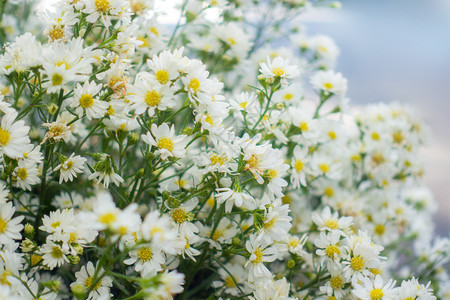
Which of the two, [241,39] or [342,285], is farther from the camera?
[241,39]

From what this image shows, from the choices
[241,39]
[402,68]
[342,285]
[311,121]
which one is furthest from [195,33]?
[402,68]

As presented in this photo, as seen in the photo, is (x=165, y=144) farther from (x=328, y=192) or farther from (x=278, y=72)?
(x=328, y=192)

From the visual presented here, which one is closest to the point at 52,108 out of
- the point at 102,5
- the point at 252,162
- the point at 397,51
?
the point at 102,5

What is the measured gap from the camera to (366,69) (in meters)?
1.64

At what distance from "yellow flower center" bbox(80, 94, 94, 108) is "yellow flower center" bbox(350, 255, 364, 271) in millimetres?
377

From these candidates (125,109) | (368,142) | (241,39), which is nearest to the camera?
(125,109)

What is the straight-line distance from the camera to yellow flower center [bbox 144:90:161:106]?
0.46 metres

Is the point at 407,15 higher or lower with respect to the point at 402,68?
higher

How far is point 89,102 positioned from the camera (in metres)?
0.48

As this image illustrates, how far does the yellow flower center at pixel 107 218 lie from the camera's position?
0.36 metres

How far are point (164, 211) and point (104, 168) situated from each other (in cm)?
9

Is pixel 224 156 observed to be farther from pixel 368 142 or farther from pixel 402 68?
pixel 402 68

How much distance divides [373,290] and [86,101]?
412 mm

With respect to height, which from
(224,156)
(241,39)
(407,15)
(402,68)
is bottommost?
(224,156)
